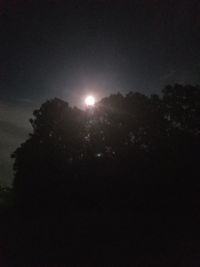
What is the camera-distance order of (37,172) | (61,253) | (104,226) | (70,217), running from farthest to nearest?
(37,172), (70,217), (104,226), (61,253)

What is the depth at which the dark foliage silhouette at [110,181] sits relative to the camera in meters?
23.1

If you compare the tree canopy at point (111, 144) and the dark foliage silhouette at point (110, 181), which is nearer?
the dark foliage silhouette at point (110, 181)

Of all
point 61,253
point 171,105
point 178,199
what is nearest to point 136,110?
point 171,105

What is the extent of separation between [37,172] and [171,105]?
1295 cm

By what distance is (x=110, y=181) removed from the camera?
28.1m

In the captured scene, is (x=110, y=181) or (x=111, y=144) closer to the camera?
(x=110, y=181)

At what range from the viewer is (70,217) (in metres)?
27.1

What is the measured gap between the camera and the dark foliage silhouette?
23.1 m

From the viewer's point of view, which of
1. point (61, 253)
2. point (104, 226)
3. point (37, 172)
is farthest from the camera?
point (37, 172)

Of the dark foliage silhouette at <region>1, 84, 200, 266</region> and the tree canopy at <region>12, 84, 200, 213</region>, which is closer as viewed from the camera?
the dark foliage silhouette at <region>1, 84, 200, 266</region>

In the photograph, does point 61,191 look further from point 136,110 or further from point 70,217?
point 136,110

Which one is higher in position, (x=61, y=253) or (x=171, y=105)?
(x=171, y=105)

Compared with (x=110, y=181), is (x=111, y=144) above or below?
above

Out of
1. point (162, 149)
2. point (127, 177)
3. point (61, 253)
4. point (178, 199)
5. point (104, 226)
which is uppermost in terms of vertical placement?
point (162, 149)
